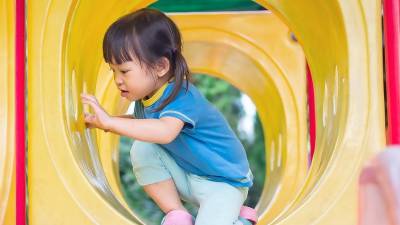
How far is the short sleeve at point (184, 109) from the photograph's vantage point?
183 centimetres

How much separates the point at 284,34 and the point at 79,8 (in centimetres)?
138

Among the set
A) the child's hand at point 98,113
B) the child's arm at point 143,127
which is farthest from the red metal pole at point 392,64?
the child's hand at point 98,113

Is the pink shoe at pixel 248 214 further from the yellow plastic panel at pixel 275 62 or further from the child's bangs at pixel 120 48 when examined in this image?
the yellow plastic panel at pixel 275 62

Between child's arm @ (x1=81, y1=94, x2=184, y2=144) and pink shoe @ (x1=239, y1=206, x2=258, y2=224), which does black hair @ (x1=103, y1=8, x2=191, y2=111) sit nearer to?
child's arm @ (x1=81, y1=94, x2=184, y2=144)

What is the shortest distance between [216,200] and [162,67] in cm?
33

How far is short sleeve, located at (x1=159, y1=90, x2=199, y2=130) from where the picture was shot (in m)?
1.83

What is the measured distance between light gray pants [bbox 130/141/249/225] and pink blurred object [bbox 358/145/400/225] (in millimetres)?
1158

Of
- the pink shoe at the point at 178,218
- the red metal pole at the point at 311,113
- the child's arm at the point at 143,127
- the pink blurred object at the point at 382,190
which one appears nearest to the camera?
the pink blurred object at the point at 382,190

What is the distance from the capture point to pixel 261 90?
11.2 feet

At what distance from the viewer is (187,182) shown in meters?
1.98

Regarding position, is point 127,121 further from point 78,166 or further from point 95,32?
point 95,32

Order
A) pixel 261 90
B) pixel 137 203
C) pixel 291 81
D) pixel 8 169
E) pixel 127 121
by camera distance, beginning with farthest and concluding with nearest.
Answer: pixel 137 203
pixel 261 90
pixel 291 81
pixel 8 169
pixel 127 121

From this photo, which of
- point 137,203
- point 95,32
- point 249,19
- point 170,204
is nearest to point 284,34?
point 249,19

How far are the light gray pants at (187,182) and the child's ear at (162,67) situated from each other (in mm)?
177
